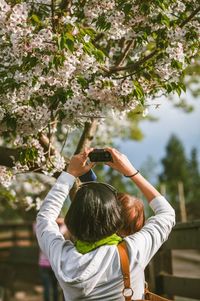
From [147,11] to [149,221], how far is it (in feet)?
8.52

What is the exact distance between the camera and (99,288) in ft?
8.02

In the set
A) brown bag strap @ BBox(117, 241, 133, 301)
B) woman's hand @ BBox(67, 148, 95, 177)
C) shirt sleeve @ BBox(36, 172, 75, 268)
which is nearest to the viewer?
brown bag strap @ BBox(117, 241, 133, 301)

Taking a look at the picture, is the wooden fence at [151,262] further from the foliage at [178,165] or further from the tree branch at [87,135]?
the foliage at [178,165]

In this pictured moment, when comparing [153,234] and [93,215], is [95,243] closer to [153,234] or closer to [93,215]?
[93,215]

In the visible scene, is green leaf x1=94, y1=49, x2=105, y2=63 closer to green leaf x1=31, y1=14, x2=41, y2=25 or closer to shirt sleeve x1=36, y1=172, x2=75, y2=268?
green leaf x1=31, y1=14, x2=41, y2=25

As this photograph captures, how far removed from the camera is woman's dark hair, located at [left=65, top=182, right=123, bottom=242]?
2463 millimetres

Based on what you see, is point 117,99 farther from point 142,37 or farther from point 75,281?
point 75,281

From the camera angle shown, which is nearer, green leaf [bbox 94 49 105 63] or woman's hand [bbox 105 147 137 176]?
woman's hand [bbox 105 147 137 176]

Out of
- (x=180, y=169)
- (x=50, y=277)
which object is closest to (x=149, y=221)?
(x=50, y=277)

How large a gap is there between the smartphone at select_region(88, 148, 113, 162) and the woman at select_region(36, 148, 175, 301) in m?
0.03

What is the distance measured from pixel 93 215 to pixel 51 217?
243 mm

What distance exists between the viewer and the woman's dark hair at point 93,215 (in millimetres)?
2463

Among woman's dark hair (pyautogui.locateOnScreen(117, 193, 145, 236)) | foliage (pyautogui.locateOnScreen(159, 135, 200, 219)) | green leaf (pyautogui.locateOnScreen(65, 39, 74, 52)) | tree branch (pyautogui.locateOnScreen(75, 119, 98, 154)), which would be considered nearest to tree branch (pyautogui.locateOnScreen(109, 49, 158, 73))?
tree branch (pyautogui.locateOnScreen(75, 119, 98, 154))

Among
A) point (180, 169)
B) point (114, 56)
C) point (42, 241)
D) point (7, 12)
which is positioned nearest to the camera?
point (42, 241)
